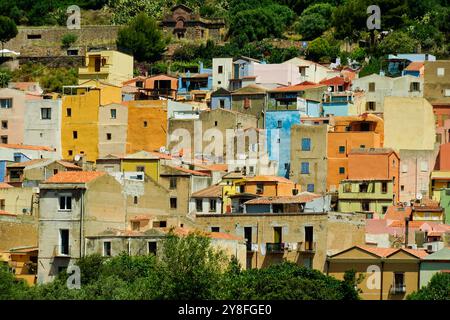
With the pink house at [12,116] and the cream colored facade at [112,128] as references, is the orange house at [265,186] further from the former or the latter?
the pink house at [12,116]

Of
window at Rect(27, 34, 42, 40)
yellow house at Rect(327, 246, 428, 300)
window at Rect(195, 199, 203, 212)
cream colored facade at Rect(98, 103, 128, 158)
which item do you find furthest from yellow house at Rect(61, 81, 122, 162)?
window at Rect(27, 34, 42, 40)

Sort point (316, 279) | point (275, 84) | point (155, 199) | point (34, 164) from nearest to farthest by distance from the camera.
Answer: point (316, 279) → point (155, 199) → point (34, 164) → point (275, 84)

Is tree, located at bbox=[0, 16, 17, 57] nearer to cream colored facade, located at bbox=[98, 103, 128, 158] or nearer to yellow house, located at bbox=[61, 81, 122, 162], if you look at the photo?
yellow house, located at bbox=[61, 81, 122, 162]

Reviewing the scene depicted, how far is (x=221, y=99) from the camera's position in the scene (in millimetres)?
91188

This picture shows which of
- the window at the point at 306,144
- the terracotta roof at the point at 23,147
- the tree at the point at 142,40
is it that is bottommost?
the terracotta roof at the point at 23,147

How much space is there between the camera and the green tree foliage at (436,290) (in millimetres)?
62875

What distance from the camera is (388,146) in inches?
3371

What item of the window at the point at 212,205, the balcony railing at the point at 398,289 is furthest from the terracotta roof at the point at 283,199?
the balcony railing at the point at 398,289

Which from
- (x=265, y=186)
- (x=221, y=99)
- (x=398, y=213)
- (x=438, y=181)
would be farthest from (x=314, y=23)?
(x=398, y=213)

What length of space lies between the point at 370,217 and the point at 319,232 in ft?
28.9

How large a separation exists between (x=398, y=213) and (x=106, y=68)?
2733 cm

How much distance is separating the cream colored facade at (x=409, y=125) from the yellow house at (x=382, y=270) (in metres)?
19.2
